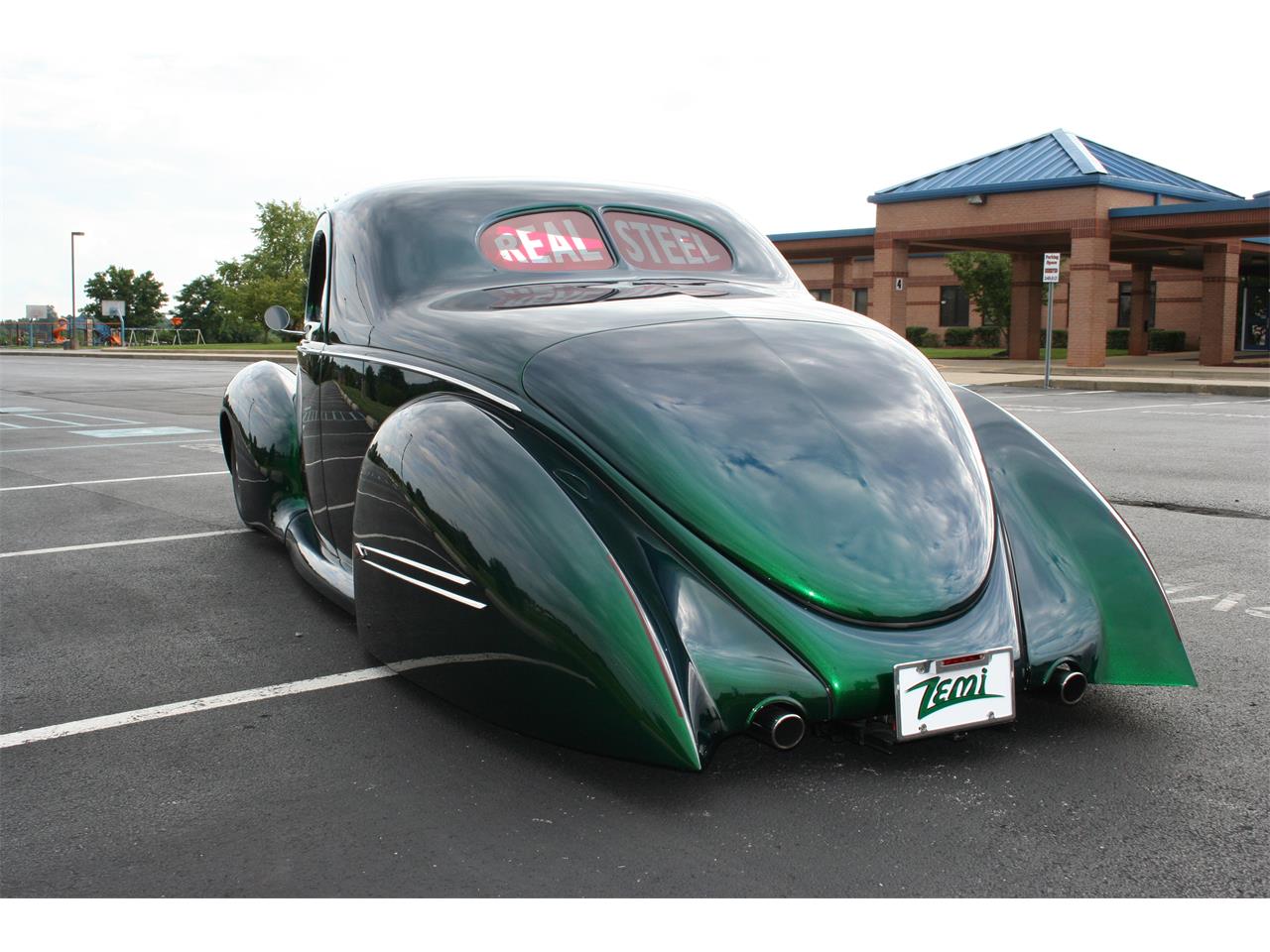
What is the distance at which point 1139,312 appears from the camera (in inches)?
1508

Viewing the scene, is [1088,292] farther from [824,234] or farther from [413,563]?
[413,563]

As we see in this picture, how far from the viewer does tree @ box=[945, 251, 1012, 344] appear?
131 ft

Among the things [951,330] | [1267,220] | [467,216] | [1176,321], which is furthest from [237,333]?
[467,216]

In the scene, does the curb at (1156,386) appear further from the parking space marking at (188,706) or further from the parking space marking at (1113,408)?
the parking space marking at (188,706)

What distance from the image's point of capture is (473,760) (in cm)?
336

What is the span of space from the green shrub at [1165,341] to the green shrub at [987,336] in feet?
19.8

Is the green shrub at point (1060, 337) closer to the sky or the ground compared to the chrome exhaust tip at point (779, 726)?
closer to the sky

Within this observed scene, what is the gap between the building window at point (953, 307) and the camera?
4894cm

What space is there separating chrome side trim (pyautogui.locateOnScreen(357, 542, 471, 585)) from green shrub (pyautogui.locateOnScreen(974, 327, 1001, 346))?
44034 millimetres

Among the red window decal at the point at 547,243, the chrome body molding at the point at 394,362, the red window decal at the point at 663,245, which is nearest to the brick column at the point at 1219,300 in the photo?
the red window decal at the point at 663,245

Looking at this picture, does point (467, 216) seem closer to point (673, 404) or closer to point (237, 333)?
point (673, 404)

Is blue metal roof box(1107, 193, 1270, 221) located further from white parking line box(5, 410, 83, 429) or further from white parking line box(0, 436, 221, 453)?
white parking line box(5, 410, 83, 429)
